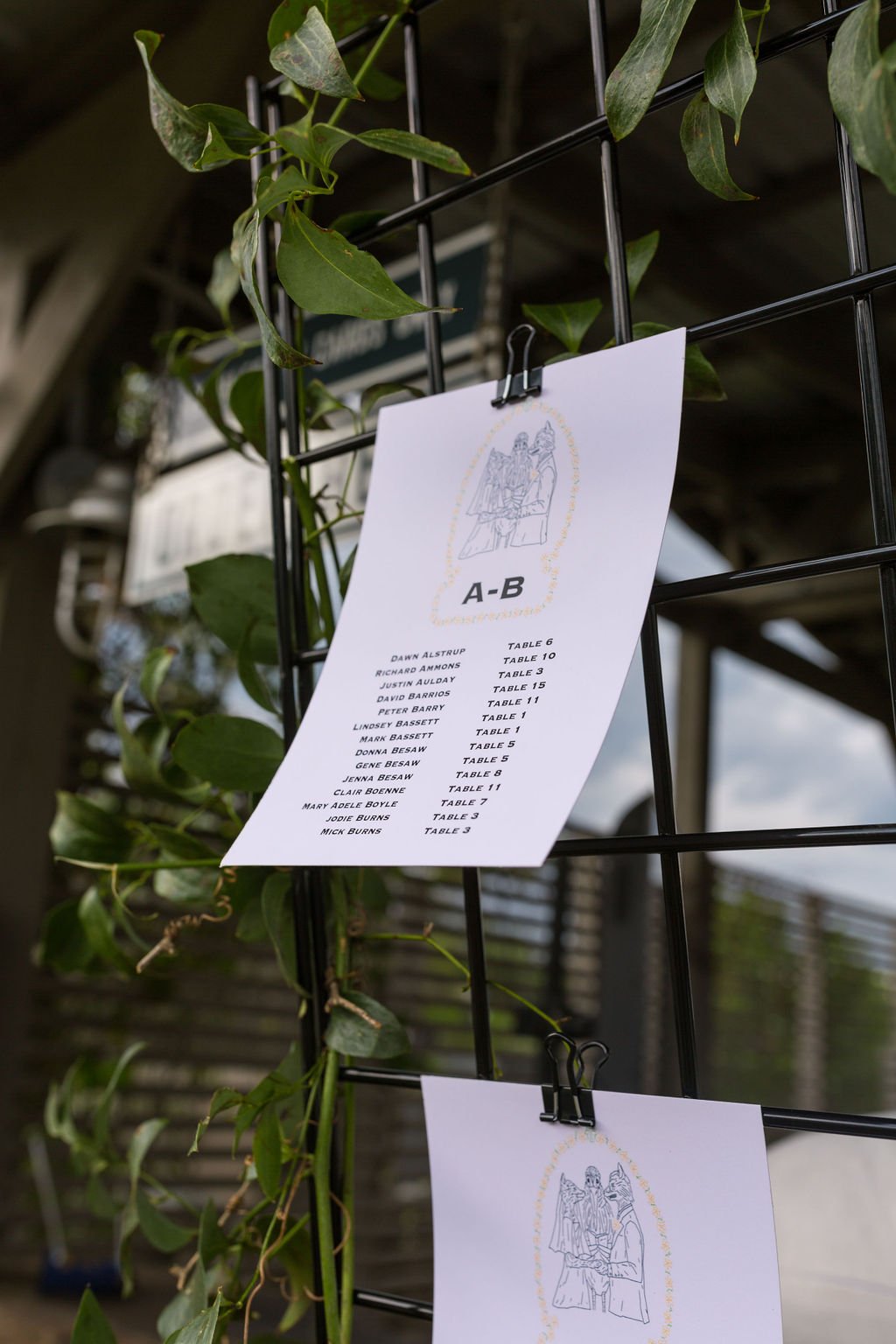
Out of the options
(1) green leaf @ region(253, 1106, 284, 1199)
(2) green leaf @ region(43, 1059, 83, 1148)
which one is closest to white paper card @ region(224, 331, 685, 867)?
(1) green leaf @ region(253, 1106, 284, 1199)

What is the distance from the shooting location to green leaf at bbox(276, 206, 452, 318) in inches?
12.2

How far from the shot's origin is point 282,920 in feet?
1.36

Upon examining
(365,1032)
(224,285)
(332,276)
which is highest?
(224,285)

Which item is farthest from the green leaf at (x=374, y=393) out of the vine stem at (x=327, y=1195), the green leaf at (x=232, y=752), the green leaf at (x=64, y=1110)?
the green leaf at (x=64, y=1110)

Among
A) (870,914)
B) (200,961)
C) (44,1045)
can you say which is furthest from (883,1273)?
(870,914)

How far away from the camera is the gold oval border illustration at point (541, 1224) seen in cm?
29

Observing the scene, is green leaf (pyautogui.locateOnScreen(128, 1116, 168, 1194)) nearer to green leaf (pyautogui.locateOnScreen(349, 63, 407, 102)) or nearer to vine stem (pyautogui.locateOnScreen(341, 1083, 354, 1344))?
vine stem (pyautogui.locateOnScreen(341, 1083, 354, 1344))

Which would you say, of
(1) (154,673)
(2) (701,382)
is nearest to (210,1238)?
(1) (154,673)

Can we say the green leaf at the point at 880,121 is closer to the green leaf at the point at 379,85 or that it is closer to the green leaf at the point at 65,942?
the green leaf at the point at 379,85

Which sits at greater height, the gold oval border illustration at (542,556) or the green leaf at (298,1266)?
the gold oval border illustration at (542,556)

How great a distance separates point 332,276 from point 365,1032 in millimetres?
234

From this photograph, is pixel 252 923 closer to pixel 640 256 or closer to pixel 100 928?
pixel 100 928

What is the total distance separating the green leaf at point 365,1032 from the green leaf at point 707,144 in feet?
0.88

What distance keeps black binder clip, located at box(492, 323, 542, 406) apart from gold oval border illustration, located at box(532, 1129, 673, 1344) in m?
0.21
